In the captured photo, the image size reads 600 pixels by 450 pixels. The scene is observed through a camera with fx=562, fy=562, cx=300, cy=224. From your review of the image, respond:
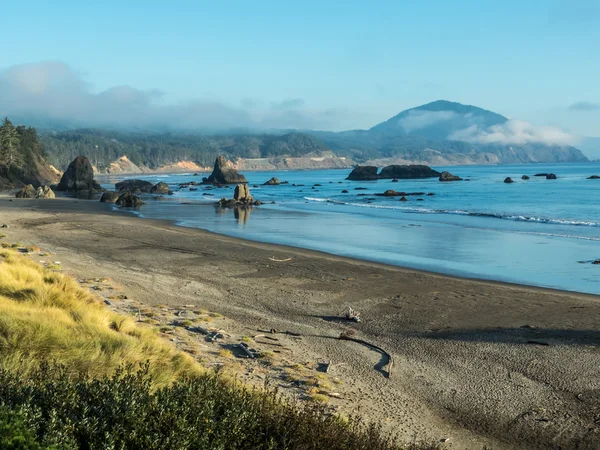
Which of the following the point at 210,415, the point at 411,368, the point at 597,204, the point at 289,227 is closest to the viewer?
the point at 210,415

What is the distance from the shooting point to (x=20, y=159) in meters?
87.2

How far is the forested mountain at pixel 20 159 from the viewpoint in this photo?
8319 cm

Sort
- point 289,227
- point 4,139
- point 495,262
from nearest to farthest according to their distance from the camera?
1. point 495,262
2. point 289,227
3. point 4,139

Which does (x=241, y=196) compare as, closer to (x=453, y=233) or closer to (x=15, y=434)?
(x=453, y=233)

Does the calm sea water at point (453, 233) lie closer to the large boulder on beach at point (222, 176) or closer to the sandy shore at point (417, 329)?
the sandy shore at point (417, 329)

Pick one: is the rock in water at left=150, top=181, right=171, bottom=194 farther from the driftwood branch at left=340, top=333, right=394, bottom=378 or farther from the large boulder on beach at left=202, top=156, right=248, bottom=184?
the driftwood branch at left=340, top=333, right=394, bottom=378

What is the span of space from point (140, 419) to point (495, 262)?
65.2 ft

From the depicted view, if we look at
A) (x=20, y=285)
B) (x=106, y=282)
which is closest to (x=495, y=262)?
(x=106, y=282)

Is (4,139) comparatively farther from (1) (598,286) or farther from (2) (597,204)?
(1) (598,286)

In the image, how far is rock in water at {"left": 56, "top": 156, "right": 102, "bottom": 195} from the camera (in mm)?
78312

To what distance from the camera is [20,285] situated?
1157 centimetres

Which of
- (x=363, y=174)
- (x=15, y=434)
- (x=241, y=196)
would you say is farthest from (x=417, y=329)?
(x=363, y=174)

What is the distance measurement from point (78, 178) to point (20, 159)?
15423 millimetres


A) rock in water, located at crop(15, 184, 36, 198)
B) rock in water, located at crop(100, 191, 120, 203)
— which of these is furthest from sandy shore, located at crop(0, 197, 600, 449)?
rock in water, located at crop(15, 184, 36, 198)
